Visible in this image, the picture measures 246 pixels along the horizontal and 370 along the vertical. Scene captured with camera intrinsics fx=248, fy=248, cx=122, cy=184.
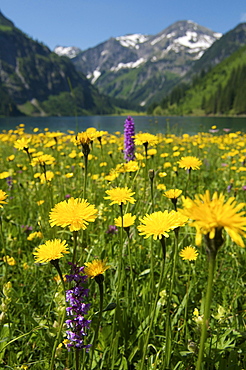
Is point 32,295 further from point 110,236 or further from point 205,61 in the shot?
point 205,61

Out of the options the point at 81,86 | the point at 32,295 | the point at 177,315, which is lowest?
the point at 32,295

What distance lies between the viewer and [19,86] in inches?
4892

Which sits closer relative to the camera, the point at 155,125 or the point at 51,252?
the point at 51,252

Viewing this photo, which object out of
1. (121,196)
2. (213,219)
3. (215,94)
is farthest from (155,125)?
(215,94)

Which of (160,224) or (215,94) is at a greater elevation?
(215,94)

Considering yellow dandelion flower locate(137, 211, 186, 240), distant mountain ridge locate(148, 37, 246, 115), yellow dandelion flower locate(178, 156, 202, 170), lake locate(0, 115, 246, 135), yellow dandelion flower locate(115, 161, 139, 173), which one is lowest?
yellow dandelion flower locate(137, 211, 186, 240)

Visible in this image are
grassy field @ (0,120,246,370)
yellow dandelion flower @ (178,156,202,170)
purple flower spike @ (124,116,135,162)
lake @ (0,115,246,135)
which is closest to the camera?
grassy field @ (0,120,246,370)

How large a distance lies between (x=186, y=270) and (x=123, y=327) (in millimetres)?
677

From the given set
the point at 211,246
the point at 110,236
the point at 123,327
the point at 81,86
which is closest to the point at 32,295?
the point at 123,327

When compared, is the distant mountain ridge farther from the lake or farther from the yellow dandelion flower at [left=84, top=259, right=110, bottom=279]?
the yellow dandelion flower at [left=84, top=259, right=110, bottom=279]

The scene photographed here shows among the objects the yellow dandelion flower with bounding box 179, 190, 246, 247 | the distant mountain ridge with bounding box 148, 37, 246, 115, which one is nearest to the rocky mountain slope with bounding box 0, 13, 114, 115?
the distant mountain ridge with bounding box 148, 37, 246, 115

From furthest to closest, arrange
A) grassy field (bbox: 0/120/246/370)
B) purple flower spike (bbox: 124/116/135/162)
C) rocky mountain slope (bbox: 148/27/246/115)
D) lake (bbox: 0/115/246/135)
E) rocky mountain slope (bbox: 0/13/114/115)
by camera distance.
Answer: rocky mountain slope (bbox: 0/13/114/115) → rocky mountain slope (bbox: 148/27/246/115) → lake (bbox: 0/115/246/135) → purple flower spike (bbox: 124/116/135/162) → grassy field (bbox: 0/120/246/370)

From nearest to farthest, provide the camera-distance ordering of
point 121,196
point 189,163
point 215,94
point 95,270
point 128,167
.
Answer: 1. point 95,270
2. point 121,196
3. point 189,163
4. point 128,167
5. point 215,94

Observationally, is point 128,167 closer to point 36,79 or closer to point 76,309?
point 76,309
